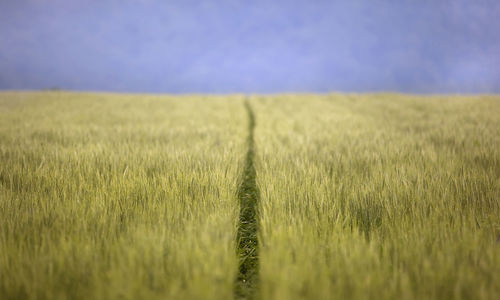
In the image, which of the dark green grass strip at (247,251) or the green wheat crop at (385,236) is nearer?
the green wheat crop at (385,236)

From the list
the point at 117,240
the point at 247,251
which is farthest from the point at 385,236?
the point at 117,240

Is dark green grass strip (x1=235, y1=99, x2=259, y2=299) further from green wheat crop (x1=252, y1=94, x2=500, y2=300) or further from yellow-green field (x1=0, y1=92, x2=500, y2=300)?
green wheat crop (x1=252, y1=94, x2=500, y2=300)

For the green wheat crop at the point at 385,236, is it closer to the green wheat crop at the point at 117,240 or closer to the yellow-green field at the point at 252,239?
the yellow-green field at the point at 252,239

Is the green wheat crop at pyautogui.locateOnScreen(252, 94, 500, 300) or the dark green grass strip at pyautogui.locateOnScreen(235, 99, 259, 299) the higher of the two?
the green wheat crop at pyautogui.locateOnScreen(252, 94, 500, 300)

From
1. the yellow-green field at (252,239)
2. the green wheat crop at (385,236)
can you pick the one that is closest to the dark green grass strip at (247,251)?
the yellow-green field at (252,239)

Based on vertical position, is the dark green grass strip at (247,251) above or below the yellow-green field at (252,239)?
below

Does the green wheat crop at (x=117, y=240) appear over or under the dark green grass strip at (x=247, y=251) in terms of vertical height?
over

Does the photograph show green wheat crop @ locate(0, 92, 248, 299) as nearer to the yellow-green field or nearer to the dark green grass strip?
the yellow-green field

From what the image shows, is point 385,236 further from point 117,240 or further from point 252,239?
point 117,240

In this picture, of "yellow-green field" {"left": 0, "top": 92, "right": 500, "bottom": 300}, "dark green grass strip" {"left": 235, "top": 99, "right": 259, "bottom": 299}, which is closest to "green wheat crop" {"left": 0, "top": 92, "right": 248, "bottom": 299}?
"yellow-green field" {"left": 0, "top": 92, "right": 500, "bottom": 300}

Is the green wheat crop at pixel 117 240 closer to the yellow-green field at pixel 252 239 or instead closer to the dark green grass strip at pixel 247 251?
the yellow-green field at pixel 252 239

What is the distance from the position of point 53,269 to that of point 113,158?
1.86m

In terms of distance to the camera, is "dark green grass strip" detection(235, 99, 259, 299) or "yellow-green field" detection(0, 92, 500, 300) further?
"dark green grass strip" detection(235, 99, 259, 299)

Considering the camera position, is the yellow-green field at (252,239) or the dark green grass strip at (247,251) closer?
the yellow-green field at (252,239)
